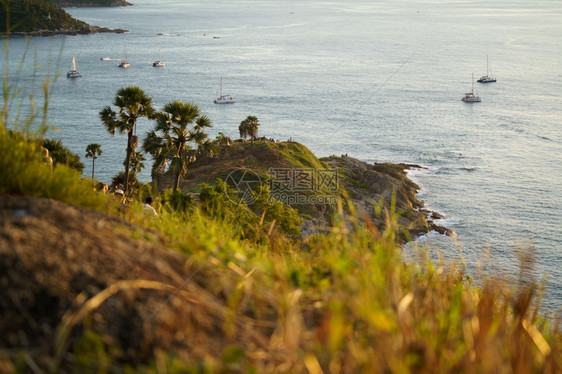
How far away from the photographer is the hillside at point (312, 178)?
179ft

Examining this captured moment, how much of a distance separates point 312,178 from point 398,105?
165ft

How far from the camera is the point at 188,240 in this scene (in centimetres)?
605

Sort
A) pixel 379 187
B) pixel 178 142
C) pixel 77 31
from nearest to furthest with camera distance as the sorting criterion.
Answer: pixel 178 142
pixel 379 187
pixel 77 31

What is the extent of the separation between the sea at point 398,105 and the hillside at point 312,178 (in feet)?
9.10

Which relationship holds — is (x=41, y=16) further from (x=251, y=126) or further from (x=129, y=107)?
(x=129, y=107)

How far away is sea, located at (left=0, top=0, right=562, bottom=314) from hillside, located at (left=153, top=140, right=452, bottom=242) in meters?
2.77

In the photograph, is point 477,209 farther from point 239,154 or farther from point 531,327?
point 531,327

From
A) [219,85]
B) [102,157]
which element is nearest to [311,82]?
[219,85]

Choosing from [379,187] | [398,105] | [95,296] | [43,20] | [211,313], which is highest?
[43,20]

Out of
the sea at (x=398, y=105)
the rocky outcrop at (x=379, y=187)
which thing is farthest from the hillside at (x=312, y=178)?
the sea at (x=398, y=105)

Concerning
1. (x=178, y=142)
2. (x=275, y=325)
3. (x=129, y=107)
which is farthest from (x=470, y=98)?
(x=275, y=325)

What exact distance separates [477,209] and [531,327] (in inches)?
2362

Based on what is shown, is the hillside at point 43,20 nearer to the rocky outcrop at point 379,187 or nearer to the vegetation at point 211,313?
the rocky outcrop at point 379,187

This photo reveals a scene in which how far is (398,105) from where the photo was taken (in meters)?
107
